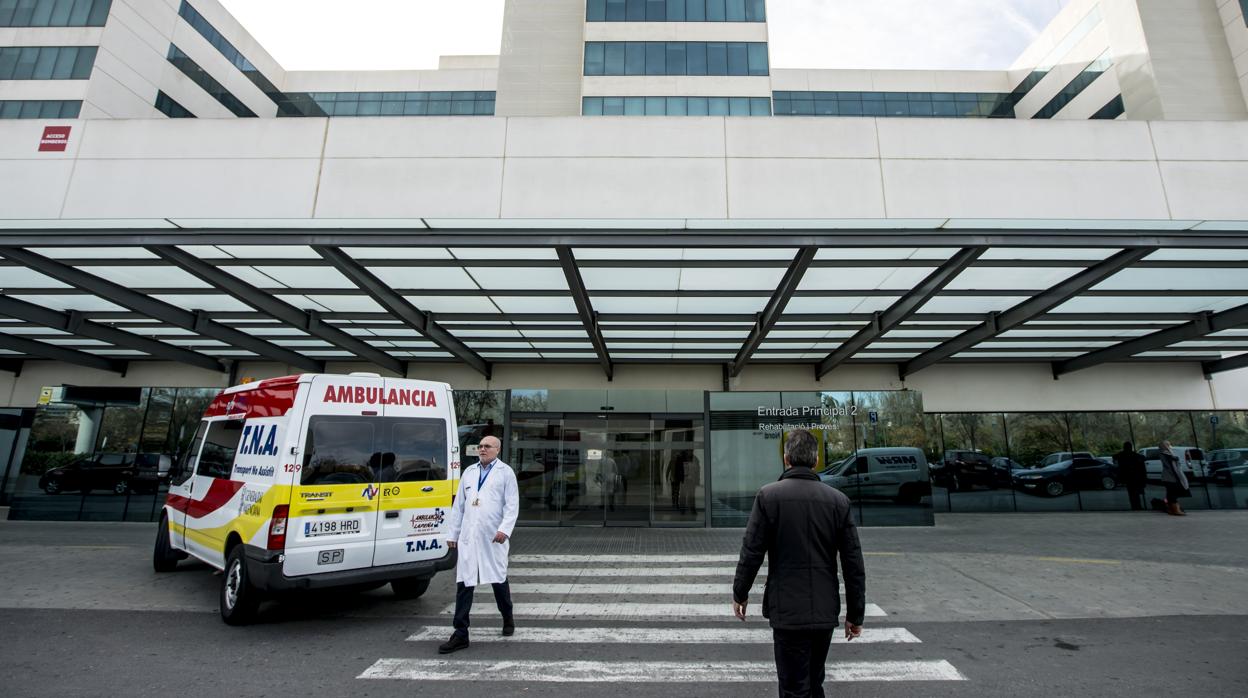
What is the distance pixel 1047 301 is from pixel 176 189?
41.3 feet

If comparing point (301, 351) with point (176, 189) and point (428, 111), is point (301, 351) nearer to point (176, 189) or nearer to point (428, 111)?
point (176, 189)

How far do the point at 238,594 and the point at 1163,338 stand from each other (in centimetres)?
1600

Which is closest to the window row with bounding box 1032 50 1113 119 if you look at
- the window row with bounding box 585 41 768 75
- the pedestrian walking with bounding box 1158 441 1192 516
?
the window row with bounding box 585 41 768 75

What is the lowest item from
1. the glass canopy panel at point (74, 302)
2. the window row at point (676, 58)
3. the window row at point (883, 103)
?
the glass canopy panel at point (74, 302)

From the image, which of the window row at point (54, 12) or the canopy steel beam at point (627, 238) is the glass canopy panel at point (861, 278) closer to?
the canopy steel beam at point (627, 238)

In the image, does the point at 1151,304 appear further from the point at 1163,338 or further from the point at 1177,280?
the point at 1163,338

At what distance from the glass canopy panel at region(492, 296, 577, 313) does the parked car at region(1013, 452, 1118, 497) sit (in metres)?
13.2

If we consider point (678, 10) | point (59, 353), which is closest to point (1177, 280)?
point (59, 353)

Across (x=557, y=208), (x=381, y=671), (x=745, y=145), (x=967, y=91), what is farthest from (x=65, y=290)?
(x=967, y=91)

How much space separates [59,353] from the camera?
12938mm

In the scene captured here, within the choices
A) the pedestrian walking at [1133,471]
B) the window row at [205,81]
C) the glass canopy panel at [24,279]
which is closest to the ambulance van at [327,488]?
the glass canopy panel at [24,279]

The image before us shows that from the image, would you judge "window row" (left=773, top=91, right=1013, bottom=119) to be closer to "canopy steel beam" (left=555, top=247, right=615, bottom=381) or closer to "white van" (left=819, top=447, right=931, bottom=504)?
"white van" (left=819, top=447, right=931, bottom=504)

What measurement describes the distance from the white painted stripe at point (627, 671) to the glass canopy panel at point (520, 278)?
16.1 ft

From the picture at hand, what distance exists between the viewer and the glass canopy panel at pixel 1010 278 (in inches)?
300
